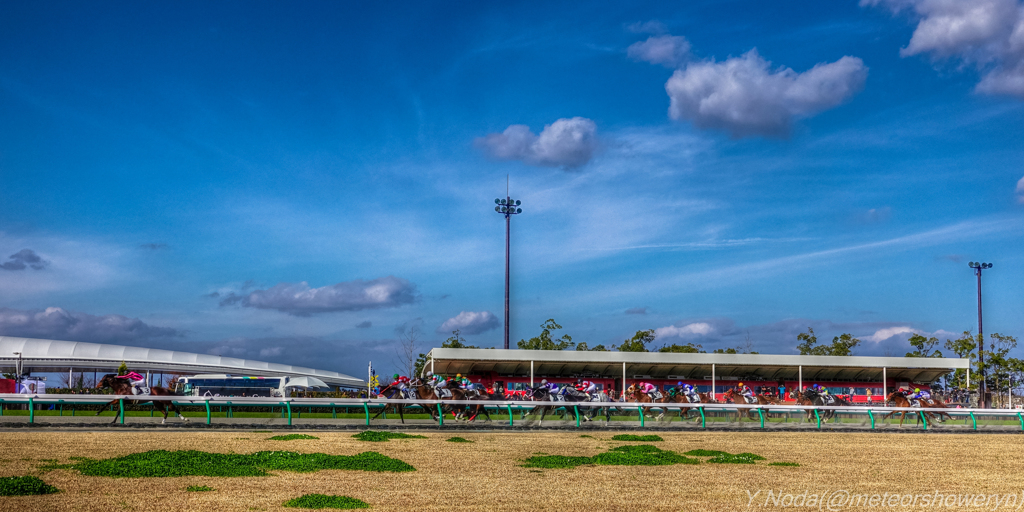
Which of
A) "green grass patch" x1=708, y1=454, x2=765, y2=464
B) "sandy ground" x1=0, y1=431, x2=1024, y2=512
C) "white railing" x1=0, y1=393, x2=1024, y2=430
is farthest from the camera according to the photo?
"white railing" x1=0, y1=393, x2=1024, y2=430

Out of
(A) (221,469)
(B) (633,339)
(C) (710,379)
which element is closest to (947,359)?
(C) (710,379)

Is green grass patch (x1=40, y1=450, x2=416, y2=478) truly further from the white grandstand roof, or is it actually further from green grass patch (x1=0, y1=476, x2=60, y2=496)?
the white grandstand roof

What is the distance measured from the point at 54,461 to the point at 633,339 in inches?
2475

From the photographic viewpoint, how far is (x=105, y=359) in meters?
82.4

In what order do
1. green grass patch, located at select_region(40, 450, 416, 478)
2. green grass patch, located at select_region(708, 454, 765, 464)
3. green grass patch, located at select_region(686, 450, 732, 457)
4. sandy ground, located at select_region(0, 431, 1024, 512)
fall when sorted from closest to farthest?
sandy ground, located at select_region(0, 431, 1024, 512) → green grass patch, located at select_region(40, 450, 416, 478) → green grass patch, located at select_region(708, 454, 765, 464) → green grass patch, located at select_region(686, 450, 732, 457)

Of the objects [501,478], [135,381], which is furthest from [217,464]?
[135,381]

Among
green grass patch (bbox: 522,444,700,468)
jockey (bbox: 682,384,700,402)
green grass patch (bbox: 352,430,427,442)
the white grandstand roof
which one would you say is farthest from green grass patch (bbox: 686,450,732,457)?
the white grandstand roof

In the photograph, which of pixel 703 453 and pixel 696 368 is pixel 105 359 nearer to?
pixel 696 368

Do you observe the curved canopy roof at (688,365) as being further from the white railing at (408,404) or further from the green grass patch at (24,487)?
the green grass patch at (24,487)

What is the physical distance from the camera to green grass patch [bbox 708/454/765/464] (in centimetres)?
1322

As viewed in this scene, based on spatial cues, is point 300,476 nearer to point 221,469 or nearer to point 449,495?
point 221,469

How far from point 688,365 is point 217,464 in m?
46.7

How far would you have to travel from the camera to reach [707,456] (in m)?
14.2

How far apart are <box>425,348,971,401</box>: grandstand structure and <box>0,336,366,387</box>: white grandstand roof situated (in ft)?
135
